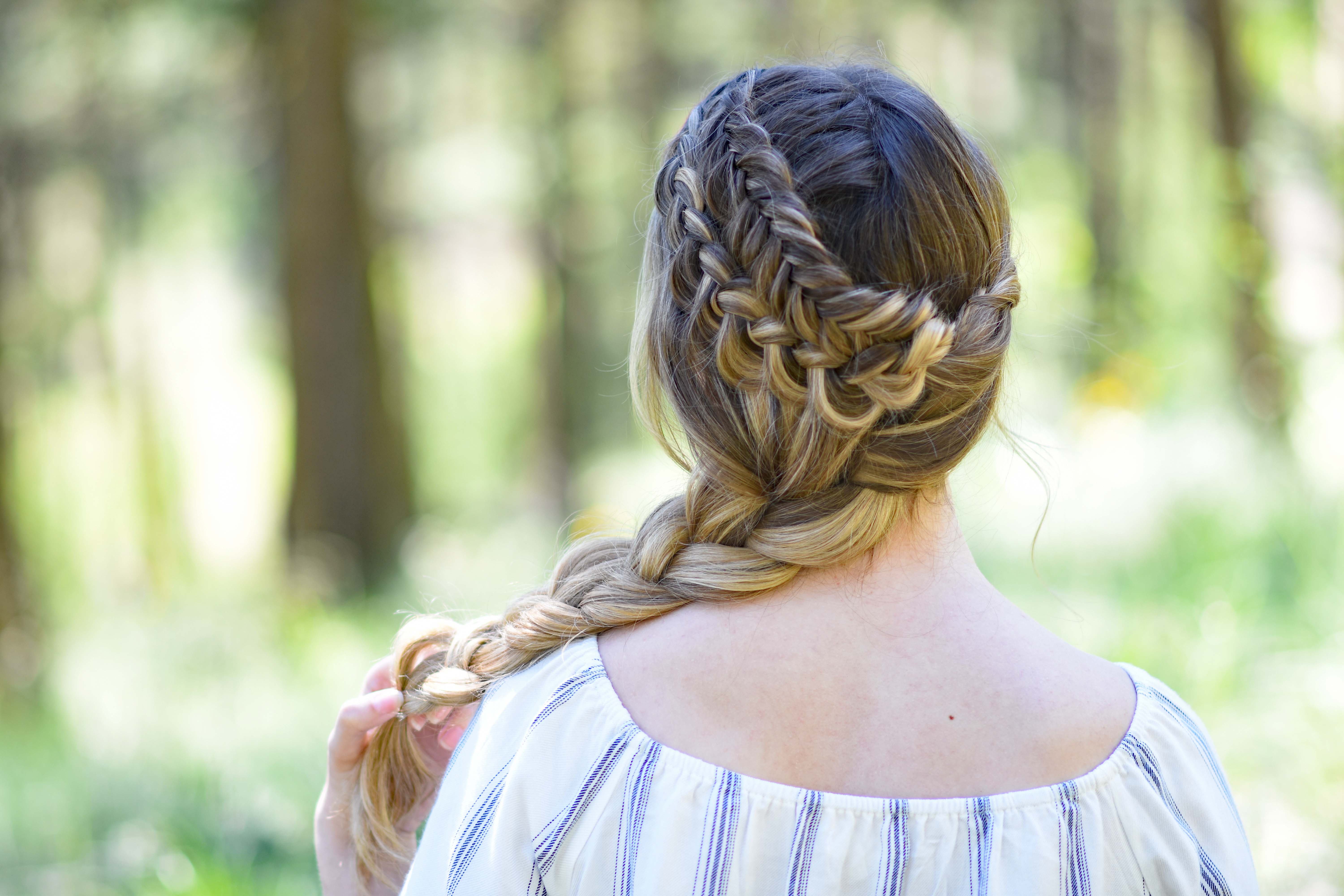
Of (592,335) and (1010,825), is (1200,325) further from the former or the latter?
(1010,825)

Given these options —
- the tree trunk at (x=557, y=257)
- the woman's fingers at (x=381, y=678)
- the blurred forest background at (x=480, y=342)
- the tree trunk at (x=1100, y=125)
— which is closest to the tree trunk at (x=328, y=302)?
the blurred forest background at (x=480, y=342)

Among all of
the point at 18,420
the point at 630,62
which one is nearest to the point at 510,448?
the point at 630,62

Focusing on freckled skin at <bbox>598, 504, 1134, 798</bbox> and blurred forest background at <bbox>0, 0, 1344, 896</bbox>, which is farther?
blurred forest background at <bbox>0, 0, 1344, 896</bbox>

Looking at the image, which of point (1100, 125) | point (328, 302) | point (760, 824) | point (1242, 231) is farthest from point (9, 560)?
point (1100, 125)

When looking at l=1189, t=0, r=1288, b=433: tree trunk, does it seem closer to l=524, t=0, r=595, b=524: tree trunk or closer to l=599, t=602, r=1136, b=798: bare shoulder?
l=599, t=602, r=1136, b=798: bare shoulder

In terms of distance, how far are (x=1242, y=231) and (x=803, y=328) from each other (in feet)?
21.3

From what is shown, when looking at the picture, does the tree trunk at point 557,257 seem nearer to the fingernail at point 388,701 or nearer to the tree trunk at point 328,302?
the tree trunk at point 328,302

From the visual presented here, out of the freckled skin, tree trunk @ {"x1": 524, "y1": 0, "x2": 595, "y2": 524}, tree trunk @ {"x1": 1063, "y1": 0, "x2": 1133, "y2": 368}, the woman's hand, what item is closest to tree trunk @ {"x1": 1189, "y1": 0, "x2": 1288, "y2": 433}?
tree trunk @ {"x1": 1063, "y1": 0, "x2": 1133, "y2": 368}

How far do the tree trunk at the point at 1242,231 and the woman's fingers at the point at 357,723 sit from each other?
6203 mm

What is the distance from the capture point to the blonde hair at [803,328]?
1.28 meters

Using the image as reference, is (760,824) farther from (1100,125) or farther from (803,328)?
(1100,125)

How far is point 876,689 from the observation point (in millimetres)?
1261

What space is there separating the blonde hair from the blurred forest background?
0.26 m

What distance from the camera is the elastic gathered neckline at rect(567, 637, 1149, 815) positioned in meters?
1.23
